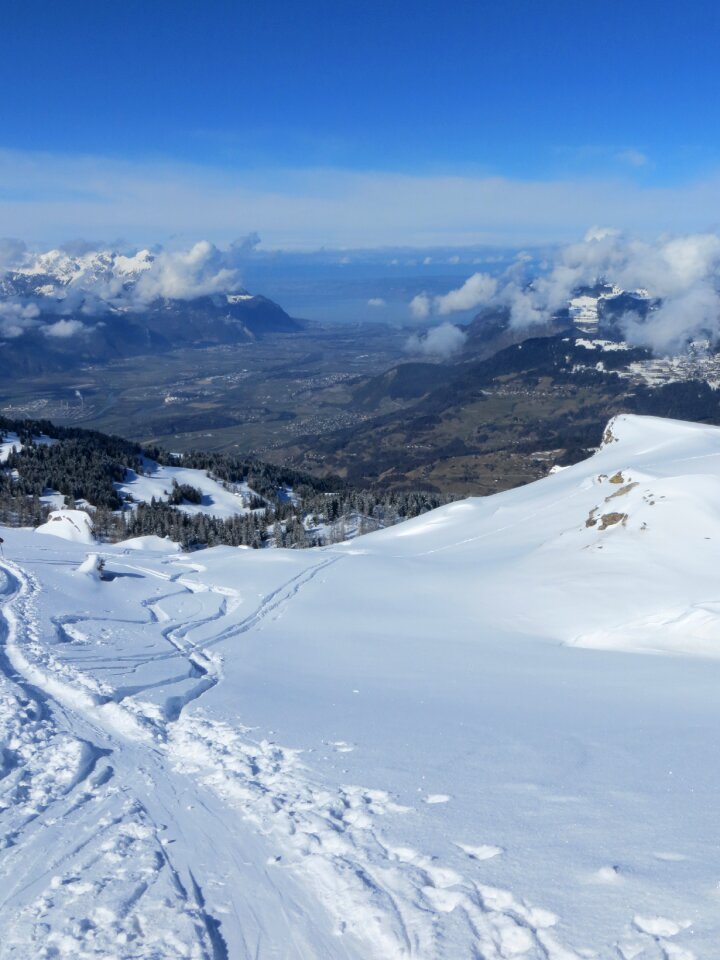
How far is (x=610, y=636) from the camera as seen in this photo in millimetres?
22203

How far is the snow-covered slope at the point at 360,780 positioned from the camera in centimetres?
630

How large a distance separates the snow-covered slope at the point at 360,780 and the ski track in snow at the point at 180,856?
32 millimetres

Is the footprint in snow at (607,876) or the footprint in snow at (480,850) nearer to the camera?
the footprint in snow at (607,876)

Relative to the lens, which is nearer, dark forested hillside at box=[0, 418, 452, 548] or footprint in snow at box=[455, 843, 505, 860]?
footprint in snow at box=[455, 843, 505, 860]

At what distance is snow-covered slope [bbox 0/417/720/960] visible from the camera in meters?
6.30

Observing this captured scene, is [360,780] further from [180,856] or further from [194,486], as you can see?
[194,486]

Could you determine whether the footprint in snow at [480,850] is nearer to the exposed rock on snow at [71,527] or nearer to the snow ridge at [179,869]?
the snow ridge at [179,869]

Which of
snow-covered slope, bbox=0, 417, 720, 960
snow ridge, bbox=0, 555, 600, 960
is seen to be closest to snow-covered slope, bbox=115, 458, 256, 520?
snow-covered slope, bbox=0, 417, 720, 960

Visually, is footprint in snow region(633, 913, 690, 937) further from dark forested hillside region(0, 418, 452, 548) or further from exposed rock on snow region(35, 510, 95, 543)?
dark forested hillside region(0, 418, 452, 548)

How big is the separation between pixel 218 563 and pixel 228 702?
25.8 meters

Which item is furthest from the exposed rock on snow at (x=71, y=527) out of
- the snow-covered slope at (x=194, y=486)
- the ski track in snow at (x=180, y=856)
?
the ski track in snow at (x=180, y=856)

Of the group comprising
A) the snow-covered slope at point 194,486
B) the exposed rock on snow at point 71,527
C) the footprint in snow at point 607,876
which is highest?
the footprint in snow at point 607,876

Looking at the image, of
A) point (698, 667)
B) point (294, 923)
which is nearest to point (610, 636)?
point (698, 667)

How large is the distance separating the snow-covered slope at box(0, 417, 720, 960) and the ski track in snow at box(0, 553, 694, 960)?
3cm
